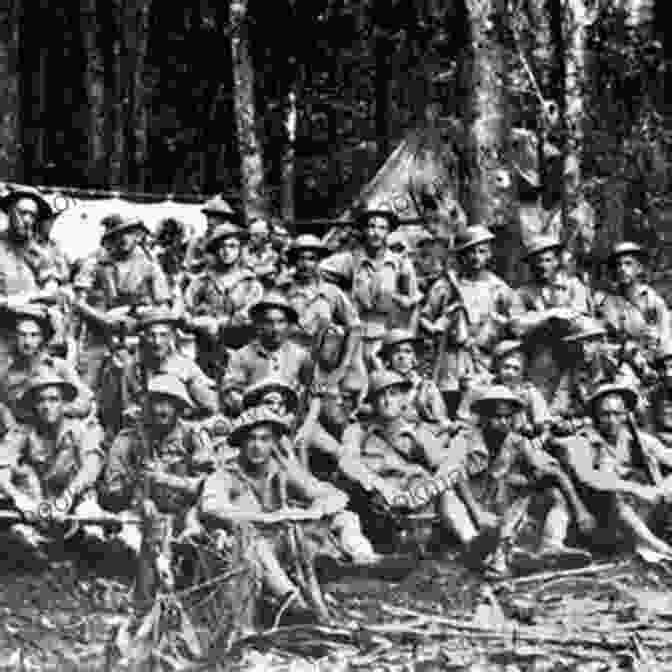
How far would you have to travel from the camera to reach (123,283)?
1159 cm

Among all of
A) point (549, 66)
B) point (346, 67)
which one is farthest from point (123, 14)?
point (549, 66)

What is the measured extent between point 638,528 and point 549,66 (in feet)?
25.6

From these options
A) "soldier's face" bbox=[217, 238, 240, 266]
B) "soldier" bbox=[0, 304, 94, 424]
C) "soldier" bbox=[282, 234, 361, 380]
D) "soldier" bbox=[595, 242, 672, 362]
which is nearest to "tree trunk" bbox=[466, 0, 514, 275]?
"soldier" bbox=[595, 242, 672, 362]

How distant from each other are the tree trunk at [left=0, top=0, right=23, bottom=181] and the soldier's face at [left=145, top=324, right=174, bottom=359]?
835cm

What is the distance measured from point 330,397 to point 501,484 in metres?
1.46

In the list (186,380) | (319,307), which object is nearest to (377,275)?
(319,307)

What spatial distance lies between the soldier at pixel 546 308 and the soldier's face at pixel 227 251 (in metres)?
2.45

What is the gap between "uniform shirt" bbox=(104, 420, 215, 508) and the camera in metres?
9.18

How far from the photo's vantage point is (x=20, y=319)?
998 centimetres

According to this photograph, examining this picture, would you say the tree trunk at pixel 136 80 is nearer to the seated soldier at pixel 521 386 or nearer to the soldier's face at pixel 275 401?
the seated soldier at pixel 521 386

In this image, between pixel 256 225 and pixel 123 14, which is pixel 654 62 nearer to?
pixel 256 225

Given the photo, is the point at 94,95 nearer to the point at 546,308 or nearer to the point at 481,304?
the point at 481,304

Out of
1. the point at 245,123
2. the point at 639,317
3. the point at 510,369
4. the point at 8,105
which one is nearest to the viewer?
the point at 510,369

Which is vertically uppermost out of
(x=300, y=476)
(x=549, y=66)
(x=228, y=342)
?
(x=549, y=66)
